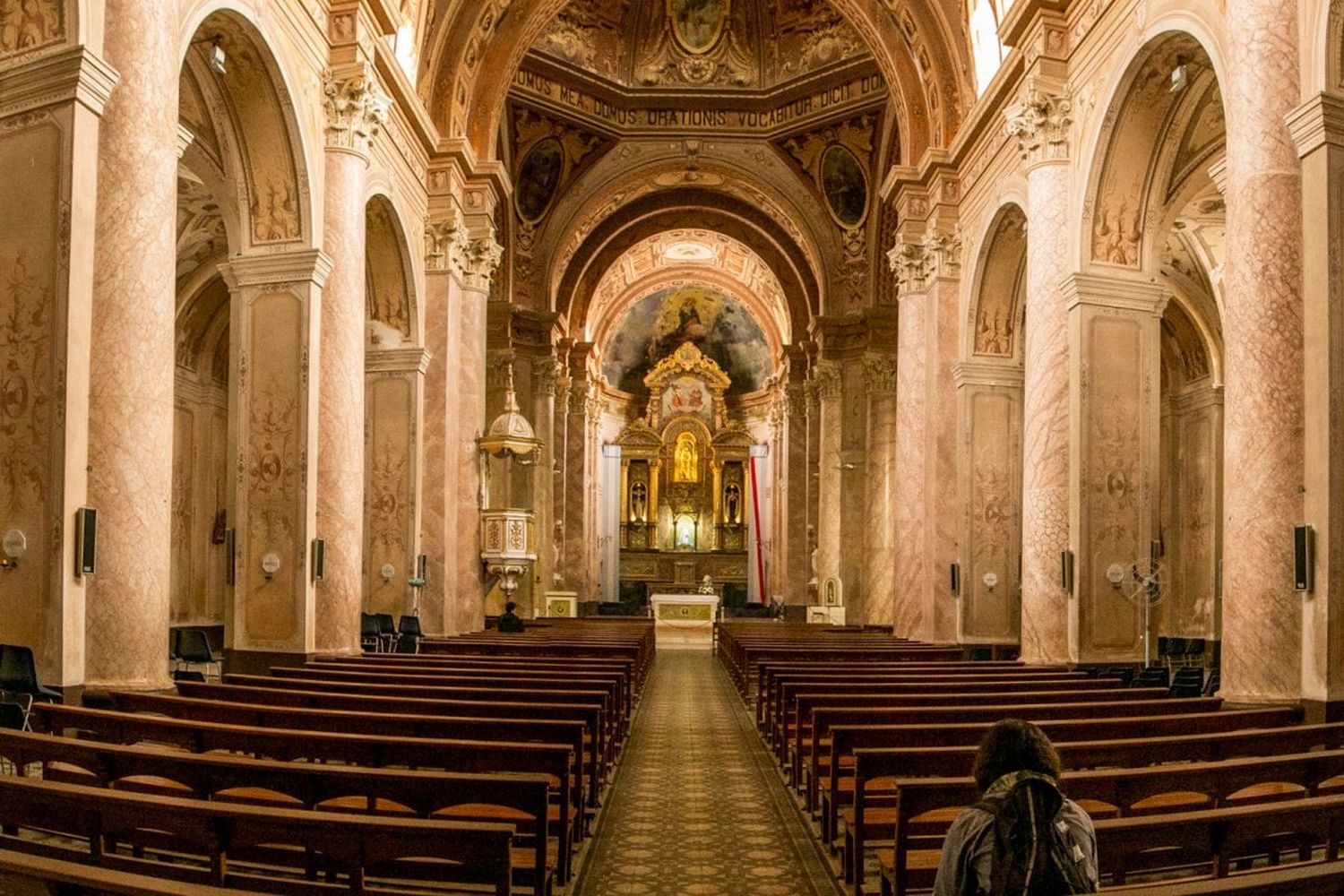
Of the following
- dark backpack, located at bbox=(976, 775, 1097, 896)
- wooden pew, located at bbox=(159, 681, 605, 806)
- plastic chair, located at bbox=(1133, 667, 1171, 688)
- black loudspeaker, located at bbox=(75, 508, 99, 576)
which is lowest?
plastic chair, located at bbox=(1133, 667, 1171, 688)

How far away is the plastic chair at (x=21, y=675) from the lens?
24.1ft

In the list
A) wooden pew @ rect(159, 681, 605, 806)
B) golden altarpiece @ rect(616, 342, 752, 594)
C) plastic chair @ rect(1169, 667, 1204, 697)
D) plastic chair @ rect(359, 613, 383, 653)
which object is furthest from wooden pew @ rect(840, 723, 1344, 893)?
golden altarpiece @ rect(616, 342, 752, 594)

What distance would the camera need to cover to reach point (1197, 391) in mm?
23891

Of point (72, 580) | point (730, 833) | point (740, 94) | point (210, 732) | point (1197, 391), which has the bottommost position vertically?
A: point (730, 833)

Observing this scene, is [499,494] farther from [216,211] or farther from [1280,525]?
[1280,525]

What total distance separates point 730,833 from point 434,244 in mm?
12909

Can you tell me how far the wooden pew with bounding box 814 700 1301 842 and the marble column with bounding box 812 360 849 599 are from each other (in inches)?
868

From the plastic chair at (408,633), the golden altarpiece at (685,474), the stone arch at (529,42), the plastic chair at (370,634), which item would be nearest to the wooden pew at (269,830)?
the plastic chair at (370,634)

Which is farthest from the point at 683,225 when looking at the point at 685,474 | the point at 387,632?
the point at 387,632

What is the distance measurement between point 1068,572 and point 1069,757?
7.12 m

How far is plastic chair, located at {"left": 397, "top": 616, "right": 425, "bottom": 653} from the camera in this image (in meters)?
15.7

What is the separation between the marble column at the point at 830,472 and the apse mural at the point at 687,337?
14.9 meters

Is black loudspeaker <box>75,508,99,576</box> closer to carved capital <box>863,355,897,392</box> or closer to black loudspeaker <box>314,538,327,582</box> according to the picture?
black loudspeaker <box>314,538,327,582</box>

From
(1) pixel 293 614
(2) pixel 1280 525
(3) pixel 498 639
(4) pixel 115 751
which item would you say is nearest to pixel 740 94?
(3) pixel 498 639
